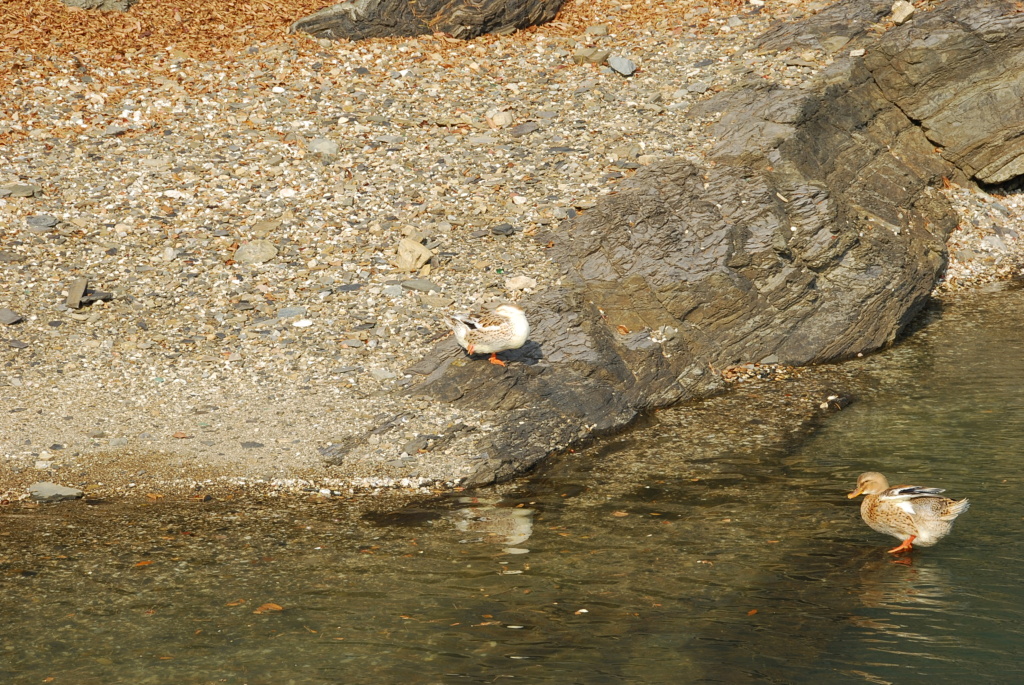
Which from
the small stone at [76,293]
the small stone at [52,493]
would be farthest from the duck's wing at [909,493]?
the small stone at [76,293]

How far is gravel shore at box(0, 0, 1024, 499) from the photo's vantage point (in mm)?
10491

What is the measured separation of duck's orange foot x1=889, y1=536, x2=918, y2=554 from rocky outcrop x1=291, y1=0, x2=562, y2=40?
1475 cm

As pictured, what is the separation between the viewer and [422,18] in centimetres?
1942

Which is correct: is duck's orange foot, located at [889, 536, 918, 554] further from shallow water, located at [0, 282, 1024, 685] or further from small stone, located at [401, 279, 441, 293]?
small stone, located at [401, 279, 441, 293]

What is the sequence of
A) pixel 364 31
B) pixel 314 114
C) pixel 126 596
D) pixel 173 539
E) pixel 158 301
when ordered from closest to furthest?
pixel 126 596
pixel 173 539
pixel 158 301
pixel 314 114
pixel 364 31

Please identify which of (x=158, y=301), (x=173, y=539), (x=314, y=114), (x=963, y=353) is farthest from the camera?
(x=314, y=114)

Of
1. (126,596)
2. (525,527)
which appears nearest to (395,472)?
(525,527)

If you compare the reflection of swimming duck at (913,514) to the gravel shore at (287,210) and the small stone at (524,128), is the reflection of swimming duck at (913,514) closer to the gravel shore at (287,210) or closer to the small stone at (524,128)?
the gravel shore at (287,210)

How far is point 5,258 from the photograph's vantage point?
12.9 metres

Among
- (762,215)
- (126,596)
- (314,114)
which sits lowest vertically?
(126,596)

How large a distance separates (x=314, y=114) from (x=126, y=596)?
11.0 metres

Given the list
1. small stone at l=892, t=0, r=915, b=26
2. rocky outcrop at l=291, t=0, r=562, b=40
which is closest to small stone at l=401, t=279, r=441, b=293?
rocky outcrop at l=291, t=0, r=562, b=40

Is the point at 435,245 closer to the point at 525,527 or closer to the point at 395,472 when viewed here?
the point at 395,472

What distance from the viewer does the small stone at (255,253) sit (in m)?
13.4
